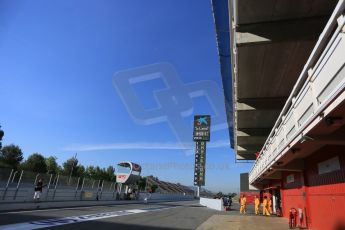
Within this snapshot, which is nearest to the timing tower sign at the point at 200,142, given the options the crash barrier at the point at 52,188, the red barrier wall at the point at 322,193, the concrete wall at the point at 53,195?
the crash barrier at the point at 52,188

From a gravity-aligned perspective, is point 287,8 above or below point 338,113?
above

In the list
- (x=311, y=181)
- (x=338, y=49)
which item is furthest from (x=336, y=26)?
(x=311, y=181)

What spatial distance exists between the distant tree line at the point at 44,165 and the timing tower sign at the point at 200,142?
4323 cm

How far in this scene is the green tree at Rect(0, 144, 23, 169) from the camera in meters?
81.4

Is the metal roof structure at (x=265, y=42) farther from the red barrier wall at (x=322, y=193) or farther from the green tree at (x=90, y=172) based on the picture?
the green tree at (x=90, y=172)

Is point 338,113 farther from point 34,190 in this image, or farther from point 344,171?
point 34,190

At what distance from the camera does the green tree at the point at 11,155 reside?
81.4m

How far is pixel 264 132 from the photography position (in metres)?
26.8

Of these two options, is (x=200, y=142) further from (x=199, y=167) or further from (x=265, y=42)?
(x=265, y=42)

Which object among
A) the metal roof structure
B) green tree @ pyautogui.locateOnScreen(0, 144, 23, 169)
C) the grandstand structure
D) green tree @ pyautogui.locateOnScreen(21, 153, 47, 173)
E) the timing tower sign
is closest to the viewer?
the metal roof structure

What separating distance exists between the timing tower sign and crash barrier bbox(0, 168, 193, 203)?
30.5m

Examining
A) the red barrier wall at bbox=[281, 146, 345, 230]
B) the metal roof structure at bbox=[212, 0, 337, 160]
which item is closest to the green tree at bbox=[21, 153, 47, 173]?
the metal roof structure at bbox=[212, 0, 337, 160]

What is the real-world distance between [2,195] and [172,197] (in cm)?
5114

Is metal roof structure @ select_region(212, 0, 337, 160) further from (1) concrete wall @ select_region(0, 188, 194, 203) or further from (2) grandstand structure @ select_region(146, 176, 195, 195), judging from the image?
(2) grandstand structure @ select_region(146, 176, 195, 195)
